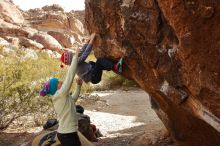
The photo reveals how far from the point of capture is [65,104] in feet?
23.8

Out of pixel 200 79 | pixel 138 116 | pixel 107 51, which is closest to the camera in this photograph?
pixel 200 79

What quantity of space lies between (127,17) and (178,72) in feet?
4.53

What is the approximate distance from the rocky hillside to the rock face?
105ft

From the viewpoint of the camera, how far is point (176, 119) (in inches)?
408

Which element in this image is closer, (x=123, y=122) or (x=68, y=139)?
(x=68, y=139)

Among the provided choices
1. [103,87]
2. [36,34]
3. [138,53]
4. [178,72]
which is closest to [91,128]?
[138,53]

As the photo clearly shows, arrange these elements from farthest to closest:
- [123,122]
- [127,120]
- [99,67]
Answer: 1. [127,120]
2. [123,122]
3. [99,67]

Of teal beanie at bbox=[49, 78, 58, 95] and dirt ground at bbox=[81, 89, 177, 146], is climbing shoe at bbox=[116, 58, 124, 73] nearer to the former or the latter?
teal beanie at bbox=[49, 78, 58, 95]

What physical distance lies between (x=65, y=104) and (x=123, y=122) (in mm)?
9950

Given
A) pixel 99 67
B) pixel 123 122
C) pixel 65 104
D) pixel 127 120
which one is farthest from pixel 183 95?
pixel 127 120

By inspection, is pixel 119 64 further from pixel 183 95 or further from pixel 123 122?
pixel 123 122

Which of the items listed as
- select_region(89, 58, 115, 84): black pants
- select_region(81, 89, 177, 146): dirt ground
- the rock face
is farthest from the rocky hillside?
select_region(89, 58, 115, 84): black pants

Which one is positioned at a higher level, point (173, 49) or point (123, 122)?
point (173, 49)

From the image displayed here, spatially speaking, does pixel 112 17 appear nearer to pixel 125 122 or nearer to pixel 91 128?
pixel 91 128
